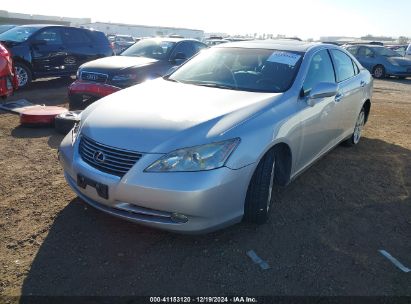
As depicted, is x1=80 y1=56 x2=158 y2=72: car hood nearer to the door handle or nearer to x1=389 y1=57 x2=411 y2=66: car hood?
the door handle

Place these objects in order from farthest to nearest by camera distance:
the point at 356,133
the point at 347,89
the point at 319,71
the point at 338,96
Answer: the point at 356,133 → the point at 347,89 → the point at 338,96 → the point at 319,71

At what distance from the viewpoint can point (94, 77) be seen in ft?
22.6

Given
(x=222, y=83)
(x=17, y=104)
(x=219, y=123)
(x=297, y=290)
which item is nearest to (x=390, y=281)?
(x=297, y=290)

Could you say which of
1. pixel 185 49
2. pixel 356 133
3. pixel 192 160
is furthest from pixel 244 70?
pixel 185 49

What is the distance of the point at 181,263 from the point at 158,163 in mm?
757

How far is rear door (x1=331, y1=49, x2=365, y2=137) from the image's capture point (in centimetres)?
442

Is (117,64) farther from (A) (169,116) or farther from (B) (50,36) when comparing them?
(A) (169,116)

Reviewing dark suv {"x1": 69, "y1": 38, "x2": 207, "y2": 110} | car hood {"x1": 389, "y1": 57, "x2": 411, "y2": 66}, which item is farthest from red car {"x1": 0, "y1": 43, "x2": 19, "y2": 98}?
car hood {"x1": 389, "y1": 57, "x2": 411, "y2": 66}

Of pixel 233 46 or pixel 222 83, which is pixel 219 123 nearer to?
pixel 222 83

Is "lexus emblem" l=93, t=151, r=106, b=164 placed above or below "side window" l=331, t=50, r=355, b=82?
below

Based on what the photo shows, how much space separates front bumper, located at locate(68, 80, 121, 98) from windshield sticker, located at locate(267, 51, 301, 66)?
359cm

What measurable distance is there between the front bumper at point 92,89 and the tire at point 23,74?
9.66 ft

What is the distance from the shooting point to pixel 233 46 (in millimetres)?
4293

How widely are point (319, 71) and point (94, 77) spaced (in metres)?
4.48
